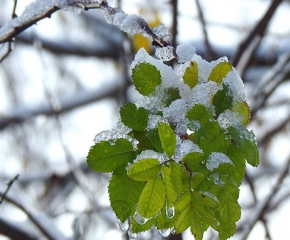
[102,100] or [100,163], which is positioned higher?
[100,163]

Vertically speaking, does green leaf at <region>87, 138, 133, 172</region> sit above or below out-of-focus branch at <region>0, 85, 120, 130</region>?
above

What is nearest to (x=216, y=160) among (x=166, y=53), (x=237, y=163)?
(x=237, y=163)

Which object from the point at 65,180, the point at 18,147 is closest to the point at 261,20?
the point at 65,180

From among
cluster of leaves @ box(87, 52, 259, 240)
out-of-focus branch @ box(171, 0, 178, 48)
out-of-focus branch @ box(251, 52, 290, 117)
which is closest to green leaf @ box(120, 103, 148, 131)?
cluster of leaves @ box(87, 52, 259, 240)

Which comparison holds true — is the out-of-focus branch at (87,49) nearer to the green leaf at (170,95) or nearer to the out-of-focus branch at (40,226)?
the out-of-focus branch at (40,226)

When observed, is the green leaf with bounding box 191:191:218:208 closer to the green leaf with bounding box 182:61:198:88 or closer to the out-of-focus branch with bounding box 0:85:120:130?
the green leaf with bounding box 182:61:198:88

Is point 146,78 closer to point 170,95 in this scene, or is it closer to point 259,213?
point 170,95

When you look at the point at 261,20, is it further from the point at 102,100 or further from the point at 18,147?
the point at 18,147
